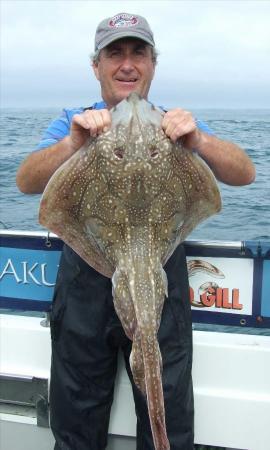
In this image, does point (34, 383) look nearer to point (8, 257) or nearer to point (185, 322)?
point (8, 257)

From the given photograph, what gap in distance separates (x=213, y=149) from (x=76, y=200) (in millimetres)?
755

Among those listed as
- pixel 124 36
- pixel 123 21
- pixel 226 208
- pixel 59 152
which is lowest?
pixel 226 208

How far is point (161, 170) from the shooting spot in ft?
7.34

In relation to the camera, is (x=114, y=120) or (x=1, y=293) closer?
(x=114, y=120)

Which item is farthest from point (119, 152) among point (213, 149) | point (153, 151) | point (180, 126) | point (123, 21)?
point (123, 21)

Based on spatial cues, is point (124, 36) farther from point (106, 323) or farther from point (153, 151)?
point (106, 323)

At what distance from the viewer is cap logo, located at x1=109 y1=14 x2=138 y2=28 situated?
9.61 feet

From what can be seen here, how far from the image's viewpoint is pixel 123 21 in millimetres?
2955

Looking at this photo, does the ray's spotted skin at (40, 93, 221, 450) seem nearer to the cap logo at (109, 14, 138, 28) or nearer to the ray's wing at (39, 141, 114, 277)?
the ray's wing at (39, 141, 114, 277)

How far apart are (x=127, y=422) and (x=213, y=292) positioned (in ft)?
3.25

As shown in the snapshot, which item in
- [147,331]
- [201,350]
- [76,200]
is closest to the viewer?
[147,331]

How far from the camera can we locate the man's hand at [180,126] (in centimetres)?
223

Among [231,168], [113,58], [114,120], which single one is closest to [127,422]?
[231,168]

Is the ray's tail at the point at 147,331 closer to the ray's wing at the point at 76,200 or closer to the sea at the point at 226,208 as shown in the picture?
the ray's wing at the point at 76,200
